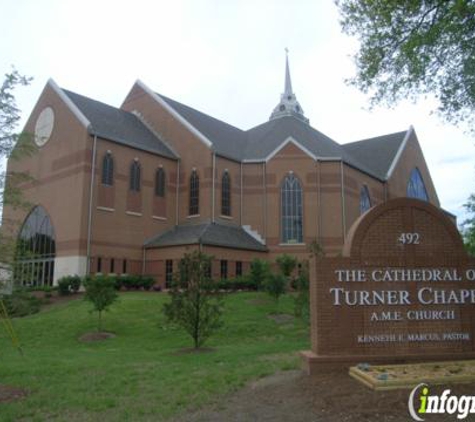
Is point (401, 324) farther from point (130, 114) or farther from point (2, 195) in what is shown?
point (130, 114)

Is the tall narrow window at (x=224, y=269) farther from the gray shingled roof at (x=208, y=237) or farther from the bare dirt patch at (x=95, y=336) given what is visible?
the bare dirt patch at (x=95, y=336)

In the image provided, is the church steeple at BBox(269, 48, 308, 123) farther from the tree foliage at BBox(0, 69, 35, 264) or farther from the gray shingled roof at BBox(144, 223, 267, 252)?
the tree foliage at BBox(0, 69, 35, 264)

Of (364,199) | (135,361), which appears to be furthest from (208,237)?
(135,361)

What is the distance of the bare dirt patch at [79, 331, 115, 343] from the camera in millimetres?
18964

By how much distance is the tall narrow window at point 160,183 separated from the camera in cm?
3831

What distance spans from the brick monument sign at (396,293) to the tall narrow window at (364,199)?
32314 mm

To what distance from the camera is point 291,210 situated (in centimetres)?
3922

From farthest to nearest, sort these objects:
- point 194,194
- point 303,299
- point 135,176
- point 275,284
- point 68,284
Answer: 1. point 194,194
2. point 135,176
3. point 68,284
4. point 275,284
5. point 303,299

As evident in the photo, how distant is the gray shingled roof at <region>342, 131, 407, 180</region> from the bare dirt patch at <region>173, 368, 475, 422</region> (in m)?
40.3

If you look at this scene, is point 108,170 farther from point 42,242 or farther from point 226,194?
point 226,194

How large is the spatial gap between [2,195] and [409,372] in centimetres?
943

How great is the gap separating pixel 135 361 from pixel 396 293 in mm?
7365

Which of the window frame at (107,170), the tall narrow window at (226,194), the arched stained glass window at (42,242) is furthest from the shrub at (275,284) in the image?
the arched stained glass window at (42,242)

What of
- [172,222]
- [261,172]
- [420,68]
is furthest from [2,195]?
[261,172]
